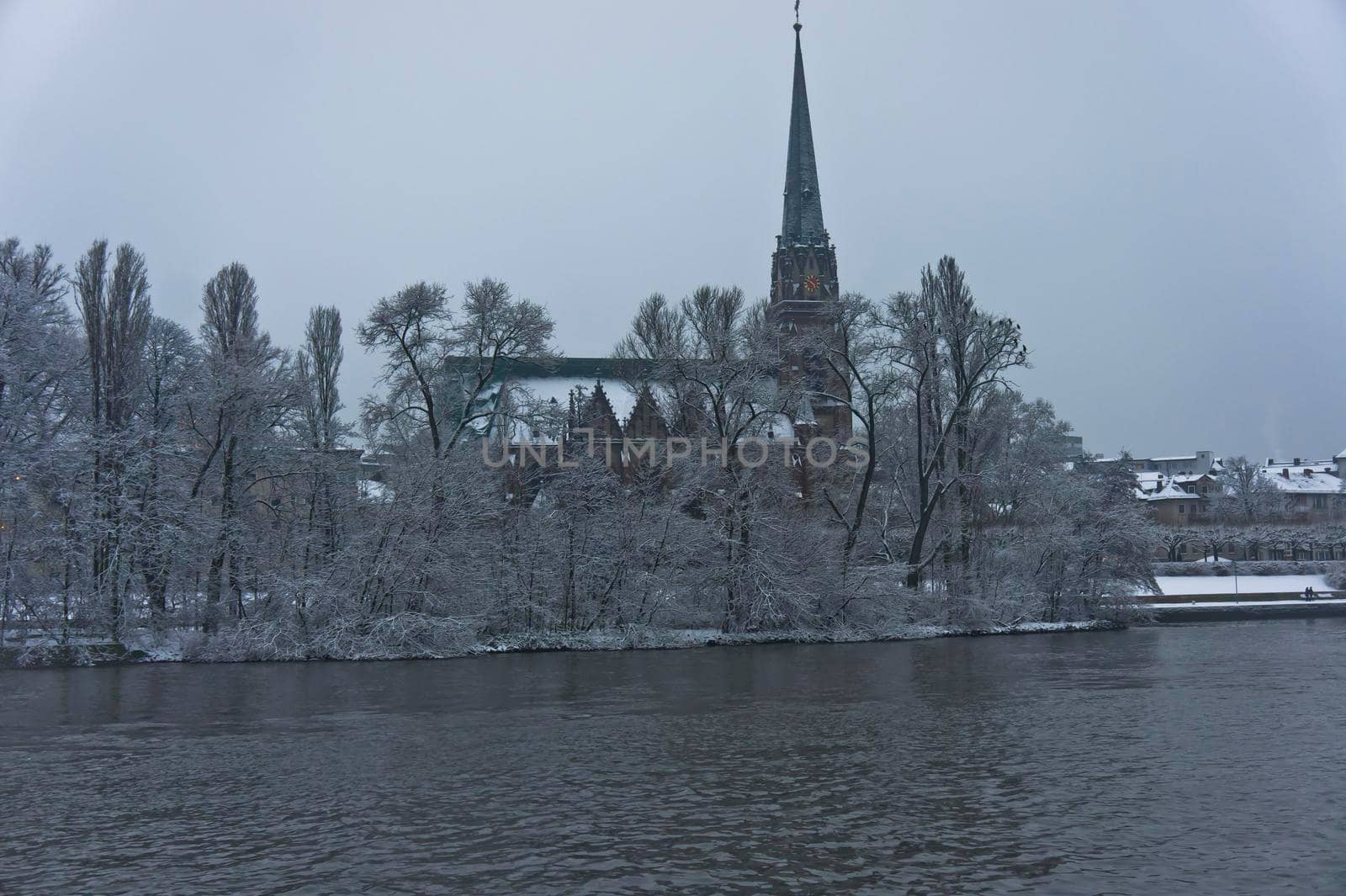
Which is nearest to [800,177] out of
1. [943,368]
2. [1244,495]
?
[943,368]

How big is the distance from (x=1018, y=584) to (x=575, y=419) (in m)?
22.9

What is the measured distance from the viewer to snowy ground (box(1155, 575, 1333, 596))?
2918 inches

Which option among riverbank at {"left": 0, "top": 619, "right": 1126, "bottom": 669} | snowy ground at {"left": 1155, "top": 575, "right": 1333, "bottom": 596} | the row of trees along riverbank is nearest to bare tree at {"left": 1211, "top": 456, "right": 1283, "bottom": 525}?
snowy ground at {"left": 1155, "top": 575, "right": 1333, "bottom": 596}

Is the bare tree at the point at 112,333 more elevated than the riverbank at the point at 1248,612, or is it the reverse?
the bare tree at the point at 112,333

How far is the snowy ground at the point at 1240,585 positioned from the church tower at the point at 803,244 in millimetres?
27093

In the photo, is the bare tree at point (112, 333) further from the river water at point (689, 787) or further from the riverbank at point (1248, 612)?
the riverbank at point (1248, 612)

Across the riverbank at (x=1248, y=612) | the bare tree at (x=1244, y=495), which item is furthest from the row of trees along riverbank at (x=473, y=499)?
the bare tree at (x=1244, y=495)

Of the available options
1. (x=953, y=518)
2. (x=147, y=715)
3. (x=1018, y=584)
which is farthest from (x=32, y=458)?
(x=1018, y=584)

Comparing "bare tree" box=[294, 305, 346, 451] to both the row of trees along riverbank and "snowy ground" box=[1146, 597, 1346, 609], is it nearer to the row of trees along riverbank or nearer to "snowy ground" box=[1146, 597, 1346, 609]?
the row of trees along riverbank

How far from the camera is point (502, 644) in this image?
140 feet

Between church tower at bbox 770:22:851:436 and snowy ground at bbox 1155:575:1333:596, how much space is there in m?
27.1

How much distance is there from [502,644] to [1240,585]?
6035 centimetres

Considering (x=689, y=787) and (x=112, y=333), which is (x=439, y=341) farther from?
(x=689, y=787)

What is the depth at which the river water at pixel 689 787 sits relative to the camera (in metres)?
11.6
